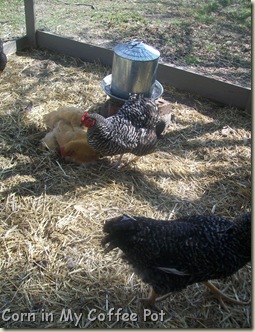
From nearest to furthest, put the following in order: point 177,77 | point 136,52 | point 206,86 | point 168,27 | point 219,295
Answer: point 219,295
point 136,52
point 206,86
point 177,77
point 168,27

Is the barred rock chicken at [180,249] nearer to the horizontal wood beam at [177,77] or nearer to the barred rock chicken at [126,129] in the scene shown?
the barred rock chicken at [126,129]

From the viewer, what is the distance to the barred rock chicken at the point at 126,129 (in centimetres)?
335

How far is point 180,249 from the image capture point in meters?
2.25

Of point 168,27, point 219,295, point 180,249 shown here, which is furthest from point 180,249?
point 168,27

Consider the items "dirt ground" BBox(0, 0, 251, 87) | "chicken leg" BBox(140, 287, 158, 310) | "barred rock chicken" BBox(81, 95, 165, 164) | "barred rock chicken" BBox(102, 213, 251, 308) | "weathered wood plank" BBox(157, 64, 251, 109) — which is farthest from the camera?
"dirt ground" BBox(0, 0, 251, 87)

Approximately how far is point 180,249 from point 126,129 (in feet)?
5.30

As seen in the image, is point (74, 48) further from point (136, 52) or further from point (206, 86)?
point (206, 86)

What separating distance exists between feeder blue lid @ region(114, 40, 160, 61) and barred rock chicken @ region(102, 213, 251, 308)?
90.1 inches

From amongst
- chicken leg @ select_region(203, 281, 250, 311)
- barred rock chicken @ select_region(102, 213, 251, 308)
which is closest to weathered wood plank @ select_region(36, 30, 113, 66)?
barred rock chicken @ select_region(102, 213, 251, 308)

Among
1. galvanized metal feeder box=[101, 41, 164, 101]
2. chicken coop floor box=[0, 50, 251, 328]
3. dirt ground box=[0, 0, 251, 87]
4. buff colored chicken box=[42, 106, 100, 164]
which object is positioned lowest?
chicken coop floor box=[0, 50, 251, 328]

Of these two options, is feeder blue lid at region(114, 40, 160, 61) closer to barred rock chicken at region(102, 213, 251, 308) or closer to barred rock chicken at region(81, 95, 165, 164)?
barred rock chicken at region(81, 95, 165, 164)

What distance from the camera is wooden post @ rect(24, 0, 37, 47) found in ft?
18.1

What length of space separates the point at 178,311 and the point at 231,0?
7.80m

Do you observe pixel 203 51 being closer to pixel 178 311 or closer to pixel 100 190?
pixel 100 190
